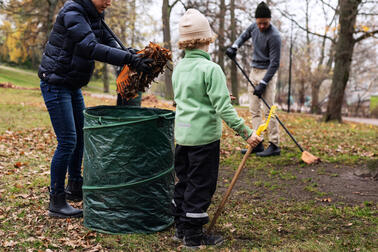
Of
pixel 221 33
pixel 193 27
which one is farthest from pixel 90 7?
pixel 221 33

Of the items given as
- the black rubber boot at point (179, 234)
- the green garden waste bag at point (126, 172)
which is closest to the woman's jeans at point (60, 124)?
the green garden waste bag at point (126, 172)

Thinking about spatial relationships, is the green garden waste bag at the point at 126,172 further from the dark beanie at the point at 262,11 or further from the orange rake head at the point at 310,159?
the dark beanie at the point at 262,11

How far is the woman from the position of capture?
2918 mm

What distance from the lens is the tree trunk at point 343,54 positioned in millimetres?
10438

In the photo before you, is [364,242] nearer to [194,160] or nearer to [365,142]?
[194,160]

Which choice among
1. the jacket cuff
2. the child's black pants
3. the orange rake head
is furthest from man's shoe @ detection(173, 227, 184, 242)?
the orange rake head

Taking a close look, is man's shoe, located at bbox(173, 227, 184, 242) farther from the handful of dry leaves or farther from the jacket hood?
the jacket hood

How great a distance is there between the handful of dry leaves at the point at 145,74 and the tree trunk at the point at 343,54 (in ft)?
29.5

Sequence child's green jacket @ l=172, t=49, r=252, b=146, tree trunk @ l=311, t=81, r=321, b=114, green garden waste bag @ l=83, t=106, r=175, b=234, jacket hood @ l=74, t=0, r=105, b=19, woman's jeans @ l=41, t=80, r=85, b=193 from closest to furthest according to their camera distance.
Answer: child's green jacket @ l=172, t=49, r=252, b=146 < green garden waste bag @ l=83, t=106, r=175, b=234 < jacket hood @ l=74, t=0, r=105, b=19 < woman's jeans @ l=41, t=80, r=85, b=193 < tree trunk @ l=311, t=81, r=321, b=114

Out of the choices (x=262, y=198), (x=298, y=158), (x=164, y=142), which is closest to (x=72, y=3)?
(x=164, y=142)

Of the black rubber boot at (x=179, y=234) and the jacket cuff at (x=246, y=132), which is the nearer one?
the jacket cuff at (x=246, y=132)

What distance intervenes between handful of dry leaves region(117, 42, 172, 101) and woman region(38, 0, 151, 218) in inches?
4.7

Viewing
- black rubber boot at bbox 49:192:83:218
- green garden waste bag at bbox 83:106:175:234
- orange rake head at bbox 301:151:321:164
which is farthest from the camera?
orange rake head at bbox 301:151:321:164

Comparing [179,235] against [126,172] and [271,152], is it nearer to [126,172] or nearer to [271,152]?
[126,172]
